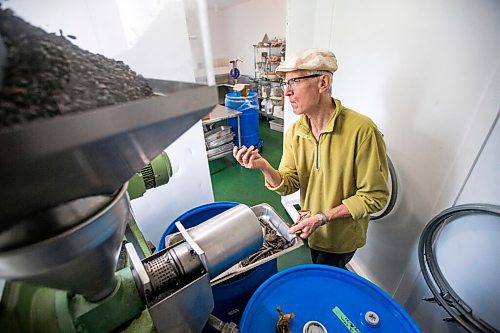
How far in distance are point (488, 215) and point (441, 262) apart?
12.7 inches

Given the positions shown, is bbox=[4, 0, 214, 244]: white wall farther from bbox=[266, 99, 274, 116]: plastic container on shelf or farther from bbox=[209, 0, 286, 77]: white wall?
bbox=[209, 0, 286, 77]: white wall

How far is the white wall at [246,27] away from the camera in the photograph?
15.7 ft

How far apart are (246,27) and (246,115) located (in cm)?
366

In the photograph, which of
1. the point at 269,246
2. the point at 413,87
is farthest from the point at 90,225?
the point at 413,87

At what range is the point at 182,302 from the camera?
20.0 inches

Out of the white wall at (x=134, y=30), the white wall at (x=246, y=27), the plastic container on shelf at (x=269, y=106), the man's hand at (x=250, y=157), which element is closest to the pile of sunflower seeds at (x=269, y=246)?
the man's hand at (x=250, y=157)

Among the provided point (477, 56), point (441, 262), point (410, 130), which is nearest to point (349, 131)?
point (410, 130)

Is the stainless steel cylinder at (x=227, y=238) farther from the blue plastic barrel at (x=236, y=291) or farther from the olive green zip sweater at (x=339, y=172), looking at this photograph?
the olive green zip sweater at (x=339, y=172)

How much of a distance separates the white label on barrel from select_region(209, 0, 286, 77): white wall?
5156 mm

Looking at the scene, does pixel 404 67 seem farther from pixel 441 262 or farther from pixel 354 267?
pixel 354 267

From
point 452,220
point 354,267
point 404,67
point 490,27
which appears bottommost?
point 354,267

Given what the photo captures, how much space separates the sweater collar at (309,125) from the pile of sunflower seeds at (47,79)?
0.87 m

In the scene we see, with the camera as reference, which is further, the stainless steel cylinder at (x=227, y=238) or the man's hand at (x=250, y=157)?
the man's hand at (x=250, y=157)

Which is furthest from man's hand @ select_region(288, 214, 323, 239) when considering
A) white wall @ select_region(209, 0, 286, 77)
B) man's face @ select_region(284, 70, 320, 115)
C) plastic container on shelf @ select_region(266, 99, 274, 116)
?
white wall @ select_region(209, 0, 286, 77)
